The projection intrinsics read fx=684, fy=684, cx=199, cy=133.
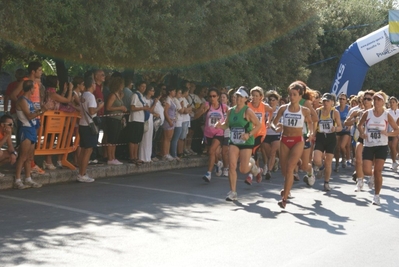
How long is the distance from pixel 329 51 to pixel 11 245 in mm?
30354

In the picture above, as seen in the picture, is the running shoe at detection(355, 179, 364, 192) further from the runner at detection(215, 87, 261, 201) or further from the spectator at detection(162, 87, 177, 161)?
the spectator at detection(162, 87, 177, 161)

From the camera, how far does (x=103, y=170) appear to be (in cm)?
1347

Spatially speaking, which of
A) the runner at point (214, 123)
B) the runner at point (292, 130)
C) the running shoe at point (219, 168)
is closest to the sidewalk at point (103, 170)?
the running shoe at point (219, 168)

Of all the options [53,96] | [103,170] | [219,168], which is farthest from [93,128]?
[219,168]

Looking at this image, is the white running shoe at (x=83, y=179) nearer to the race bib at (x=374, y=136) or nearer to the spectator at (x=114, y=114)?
the spectator at (x=114, y=114)

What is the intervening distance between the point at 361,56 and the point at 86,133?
36.9 ft

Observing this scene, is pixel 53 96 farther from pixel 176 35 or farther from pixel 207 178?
pixel 176 35

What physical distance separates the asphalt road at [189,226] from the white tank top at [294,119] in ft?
4.16

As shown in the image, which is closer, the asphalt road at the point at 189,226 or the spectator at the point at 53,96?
the asphalt road at the point at 189,226

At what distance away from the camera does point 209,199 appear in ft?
35.8

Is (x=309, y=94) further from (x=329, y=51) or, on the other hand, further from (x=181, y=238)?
(x=329, y=51)

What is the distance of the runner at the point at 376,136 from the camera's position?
37.1 feet

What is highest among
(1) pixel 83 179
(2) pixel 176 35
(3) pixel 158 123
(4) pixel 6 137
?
(2) pixel 176 35

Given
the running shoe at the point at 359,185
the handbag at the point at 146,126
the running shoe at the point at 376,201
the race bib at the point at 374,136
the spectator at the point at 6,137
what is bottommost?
the running shoe at the point at 376,201
